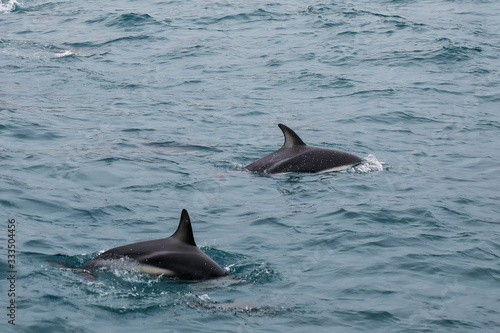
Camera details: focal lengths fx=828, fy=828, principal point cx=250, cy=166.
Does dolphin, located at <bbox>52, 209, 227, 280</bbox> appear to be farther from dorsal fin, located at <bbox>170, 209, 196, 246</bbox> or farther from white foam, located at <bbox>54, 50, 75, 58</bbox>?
white foam, located at <bbox>54, 50, 75, 58</bbox>

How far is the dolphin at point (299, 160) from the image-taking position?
15.5 metres

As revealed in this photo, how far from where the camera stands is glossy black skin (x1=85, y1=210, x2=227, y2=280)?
398 inches

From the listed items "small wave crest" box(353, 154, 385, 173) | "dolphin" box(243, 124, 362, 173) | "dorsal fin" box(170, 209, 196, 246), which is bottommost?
"small wave crest" box(353, 154, 385, 173)

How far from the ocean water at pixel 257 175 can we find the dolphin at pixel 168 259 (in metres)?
0.18

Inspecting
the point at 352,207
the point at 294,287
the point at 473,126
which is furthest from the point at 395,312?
the point at 473,126

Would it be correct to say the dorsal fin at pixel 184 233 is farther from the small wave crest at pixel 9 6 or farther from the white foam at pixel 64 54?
the small wave crest at pixel 9 6

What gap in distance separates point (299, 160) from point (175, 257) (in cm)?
579

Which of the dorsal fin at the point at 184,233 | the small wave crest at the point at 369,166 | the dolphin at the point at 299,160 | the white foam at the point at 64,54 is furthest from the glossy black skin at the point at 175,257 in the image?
the white foam at the point at 64,54

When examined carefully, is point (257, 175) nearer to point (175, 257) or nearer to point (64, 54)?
point (175, 257)

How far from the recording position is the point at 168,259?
10164mm

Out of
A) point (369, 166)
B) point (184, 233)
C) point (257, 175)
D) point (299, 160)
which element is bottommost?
point (369, 166)

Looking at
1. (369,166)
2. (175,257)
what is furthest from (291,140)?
(175,257)

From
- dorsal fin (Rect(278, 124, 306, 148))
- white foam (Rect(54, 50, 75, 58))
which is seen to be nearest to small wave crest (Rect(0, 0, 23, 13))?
white foam (Rect(54, 50, 75, 58))

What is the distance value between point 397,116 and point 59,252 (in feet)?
38.1
